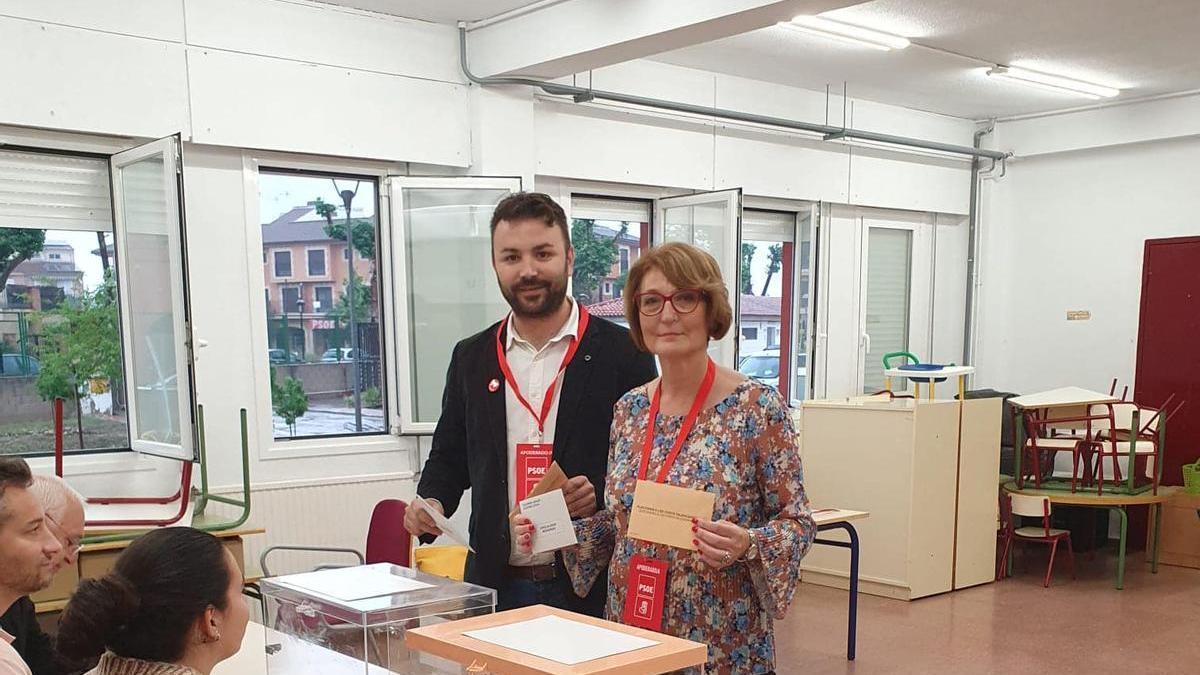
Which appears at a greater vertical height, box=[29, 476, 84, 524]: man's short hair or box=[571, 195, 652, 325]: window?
box=[571, 195, 652, 325]: window

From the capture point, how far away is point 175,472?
4.27m

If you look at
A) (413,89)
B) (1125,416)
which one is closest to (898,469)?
(1125,416)

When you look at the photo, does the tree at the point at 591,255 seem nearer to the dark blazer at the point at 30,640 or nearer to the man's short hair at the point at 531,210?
the man's short hair at the point at 531,210

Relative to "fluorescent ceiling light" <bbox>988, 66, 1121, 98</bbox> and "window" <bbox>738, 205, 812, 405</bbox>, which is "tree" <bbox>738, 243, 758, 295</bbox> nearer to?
"window" <bbox>738, 205, 812, 405</bbox>

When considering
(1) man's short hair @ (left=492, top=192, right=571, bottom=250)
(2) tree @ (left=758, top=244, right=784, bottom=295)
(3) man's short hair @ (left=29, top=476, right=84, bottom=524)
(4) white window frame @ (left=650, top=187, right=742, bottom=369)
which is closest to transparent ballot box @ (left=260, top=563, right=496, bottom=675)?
(1) man's short hair @ (left=492, top=192, right=571, bottom=250)

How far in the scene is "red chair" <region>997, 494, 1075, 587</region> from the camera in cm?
564

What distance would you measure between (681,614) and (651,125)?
454 cm

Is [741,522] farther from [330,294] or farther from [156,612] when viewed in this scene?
[330,294]

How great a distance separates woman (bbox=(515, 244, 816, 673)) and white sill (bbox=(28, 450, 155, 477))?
318 cm

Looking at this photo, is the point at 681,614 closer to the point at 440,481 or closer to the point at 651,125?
the point at 440,481

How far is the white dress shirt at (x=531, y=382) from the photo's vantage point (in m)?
2.08

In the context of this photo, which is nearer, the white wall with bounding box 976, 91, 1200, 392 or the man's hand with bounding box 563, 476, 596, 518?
the man's hand with bounding box 563, 476, 596, 518

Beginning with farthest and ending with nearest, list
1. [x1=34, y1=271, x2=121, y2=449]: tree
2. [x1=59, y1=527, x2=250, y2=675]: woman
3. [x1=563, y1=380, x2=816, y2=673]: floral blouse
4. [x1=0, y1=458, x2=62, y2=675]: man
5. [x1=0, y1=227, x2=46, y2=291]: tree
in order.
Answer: [x1=34, y1=271, x2=121, y2=449]: tree → [x1=0, y1=227, x2=46, y2=291]: tree → [x1=0, y1=458, x2=62, y2=675]: man → [x1=563, y1=380, x2=816, y2=673]: floral blouse → [x1=59, y1=527, x2=250, y2=675]: woman

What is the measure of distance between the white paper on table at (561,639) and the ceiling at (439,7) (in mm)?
3745
